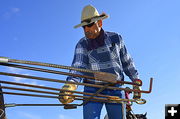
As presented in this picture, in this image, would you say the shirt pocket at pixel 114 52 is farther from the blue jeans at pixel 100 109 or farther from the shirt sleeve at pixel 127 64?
the blue jeans at pixel 100 109

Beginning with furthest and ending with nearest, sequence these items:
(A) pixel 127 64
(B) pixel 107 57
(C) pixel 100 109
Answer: (A) pixel 127 64, (B) pixel 107 57, (C) pixel 100 109

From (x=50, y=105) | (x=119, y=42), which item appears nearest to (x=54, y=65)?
(x=50, y=105)

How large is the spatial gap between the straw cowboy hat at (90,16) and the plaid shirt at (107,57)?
36 cm

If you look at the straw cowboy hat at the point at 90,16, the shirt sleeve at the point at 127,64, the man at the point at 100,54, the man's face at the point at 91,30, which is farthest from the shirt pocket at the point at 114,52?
the straw cowboy hat at the point at 90,16

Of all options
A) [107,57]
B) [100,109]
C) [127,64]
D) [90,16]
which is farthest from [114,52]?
[100,109]

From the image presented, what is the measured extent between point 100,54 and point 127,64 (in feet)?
1.90

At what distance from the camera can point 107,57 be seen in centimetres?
459

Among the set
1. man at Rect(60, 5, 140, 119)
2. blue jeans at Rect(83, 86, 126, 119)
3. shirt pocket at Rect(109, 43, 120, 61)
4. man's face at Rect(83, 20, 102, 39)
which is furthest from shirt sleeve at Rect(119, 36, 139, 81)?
man's face at Rect(83, 20, 102, 39)

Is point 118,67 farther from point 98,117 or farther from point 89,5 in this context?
point 89,5

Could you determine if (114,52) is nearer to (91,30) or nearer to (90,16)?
(91,30)

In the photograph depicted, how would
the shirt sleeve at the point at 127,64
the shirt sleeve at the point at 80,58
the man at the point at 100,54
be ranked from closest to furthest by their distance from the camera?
the man at the point at 100,54
the shirt sleeve at the point at 80,58
the shirt sleeve at the point at 127,64

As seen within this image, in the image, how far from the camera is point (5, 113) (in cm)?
344

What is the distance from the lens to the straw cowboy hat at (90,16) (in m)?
4.48

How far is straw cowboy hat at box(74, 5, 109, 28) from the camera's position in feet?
14.7
